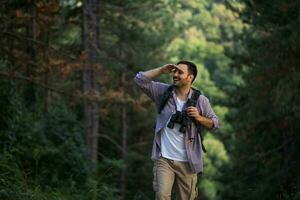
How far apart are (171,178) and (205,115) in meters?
0.86

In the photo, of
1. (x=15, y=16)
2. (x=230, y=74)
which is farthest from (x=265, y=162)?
(x=230, y=74)

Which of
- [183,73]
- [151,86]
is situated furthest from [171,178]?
[183,73]

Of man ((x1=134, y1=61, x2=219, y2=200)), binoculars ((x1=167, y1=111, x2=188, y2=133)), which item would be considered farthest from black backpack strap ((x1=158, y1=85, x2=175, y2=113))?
binoculars ((x1=167, y1=111, x2=188, y2=133))

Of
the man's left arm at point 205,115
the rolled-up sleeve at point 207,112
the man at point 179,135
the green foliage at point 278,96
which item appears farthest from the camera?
the green foliage at point 278,96

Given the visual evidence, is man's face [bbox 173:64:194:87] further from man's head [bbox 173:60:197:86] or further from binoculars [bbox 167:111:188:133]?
binoculars [bbox 167:111:188:133]

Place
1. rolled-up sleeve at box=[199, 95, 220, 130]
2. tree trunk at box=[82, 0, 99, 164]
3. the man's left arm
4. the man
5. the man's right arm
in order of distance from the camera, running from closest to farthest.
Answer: the man's left arm < the man < rolled-up sleeve at box=[199, 95, 220, 130] < the man's right arm < tree trunk at box=[82, 0, 99, 164]

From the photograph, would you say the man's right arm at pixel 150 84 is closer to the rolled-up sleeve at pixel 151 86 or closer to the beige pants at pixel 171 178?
the rolled-up sleeve at pixel 151 86

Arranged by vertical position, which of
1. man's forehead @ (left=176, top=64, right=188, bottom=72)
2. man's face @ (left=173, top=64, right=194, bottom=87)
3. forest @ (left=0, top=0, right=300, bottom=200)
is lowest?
forest @ (left=0, top=0, right=300, bottom=200)

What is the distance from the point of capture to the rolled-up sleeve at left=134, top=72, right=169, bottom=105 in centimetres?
871

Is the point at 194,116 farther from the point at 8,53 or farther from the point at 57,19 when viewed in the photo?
the point at 57,19

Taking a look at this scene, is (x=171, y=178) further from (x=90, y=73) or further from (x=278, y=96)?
(x=90, y=73)

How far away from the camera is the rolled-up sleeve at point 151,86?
8711mm

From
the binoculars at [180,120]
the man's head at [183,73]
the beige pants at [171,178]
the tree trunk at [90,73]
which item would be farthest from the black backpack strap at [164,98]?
the tree trunk at [90,73]

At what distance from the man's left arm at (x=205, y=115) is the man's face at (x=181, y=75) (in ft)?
1.02
